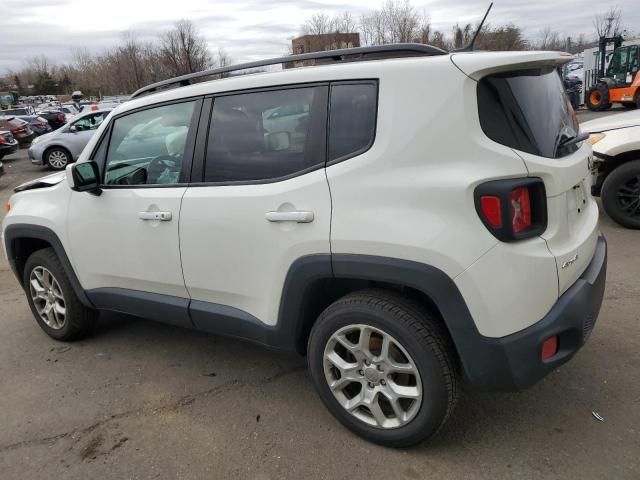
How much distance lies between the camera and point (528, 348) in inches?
83.7

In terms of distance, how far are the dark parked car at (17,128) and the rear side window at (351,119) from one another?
21.2 m

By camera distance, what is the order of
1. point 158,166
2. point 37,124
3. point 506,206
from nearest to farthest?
1. point 506,206
2. point 158,166
3. point 37,124

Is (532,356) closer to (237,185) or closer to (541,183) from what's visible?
(541,183)

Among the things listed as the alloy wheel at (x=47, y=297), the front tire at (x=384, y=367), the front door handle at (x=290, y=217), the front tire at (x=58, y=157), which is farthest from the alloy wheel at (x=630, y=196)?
the front tire at (x=58, y=157)

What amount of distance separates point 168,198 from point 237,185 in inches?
19.9

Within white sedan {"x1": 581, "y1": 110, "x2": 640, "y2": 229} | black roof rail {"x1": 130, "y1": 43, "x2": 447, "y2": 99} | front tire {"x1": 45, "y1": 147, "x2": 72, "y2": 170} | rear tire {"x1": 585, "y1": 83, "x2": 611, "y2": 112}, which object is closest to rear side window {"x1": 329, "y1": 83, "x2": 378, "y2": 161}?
black roof rail {"x1": 130, "y1": 43, "x2": 447, "y2": 99}

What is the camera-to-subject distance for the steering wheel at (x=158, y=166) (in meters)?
3.10

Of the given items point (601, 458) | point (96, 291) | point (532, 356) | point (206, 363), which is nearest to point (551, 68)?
point (532, 356)

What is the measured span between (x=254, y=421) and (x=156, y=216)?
127cm

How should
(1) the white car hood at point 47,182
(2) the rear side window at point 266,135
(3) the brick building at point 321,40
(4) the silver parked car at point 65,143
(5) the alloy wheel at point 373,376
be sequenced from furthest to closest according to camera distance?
(3) the brick building at point 321,40
(4) the silver parked car at point 65,143
(1) the white car hood at point 47,182
(2) the rear side window at point 266,135
(5) the alloy wheel at point 373,376

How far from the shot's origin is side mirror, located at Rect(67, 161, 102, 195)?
10.7 ft

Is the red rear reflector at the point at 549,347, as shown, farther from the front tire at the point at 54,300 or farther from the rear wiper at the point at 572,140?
the front tire at the point at 54,300

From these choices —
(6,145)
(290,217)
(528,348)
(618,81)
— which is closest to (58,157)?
(6,145)

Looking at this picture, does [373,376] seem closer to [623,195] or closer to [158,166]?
[158,166]
